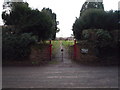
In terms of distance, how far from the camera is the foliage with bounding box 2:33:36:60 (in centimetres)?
1356

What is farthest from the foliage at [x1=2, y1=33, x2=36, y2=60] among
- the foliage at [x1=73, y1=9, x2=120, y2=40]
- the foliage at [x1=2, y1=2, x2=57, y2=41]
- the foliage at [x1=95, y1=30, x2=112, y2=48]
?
the foliage at [x1=73, y1=9, x2=120, y2=40]

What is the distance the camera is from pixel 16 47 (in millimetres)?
13594

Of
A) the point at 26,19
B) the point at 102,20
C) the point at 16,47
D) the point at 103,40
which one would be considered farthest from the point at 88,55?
the point at 26,19

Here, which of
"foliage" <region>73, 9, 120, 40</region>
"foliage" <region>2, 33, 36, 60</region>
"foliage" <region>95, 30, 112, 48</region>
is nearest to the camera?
"foliage" <region>2, 33, 36, 60</region>

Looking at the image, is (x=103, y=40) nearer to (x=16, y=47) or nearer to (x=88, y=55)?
(x=88, y=55)

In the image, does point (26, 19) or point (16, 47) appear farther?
point (26, 19)

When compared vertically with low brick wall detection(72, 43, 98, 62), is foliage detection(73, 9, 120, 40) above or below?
above

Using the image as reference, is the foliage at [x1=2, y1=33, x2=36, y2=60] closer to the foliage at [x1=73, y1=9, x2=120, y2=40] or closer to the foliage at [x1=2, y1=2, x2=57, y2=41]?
the foliage at [x1=2, y1=2, x2=57, y2=41]

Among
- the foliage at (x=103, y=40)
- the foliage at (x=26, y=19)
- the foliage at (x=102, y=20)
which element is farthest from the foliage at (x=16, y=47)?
the foliage at (x=102, y=20)

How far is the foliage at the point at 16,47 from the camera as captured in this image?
1356 centimetres

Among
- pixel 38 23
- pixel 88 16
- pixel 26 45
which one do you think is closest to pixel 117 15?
pixel 88 16

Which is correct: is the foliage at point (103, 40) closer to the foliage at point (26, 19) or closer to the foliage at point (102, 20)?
the foliage at point (102, 20)

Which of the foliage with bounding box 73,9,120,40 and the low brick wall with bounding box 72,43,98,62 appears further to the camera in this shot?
the foliage with bounding box 73,9,120,40

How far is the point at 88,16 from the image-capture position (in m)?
18.2
